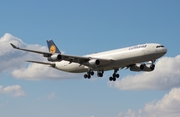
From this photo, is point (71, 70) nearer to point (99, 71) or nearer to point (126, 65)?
point (99, 71)

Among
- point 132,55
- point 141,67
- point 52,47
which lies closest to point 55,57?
point 132,55

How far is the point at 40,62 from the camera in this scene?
107m

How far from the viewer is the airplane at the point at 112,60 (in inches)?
3681

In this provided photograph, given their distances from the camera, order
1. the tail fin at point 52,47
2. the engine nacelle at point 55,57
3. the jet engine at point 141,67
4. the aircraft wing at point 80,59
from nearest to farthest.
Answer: the engine nacelle at point 55,57
the aircraft wing at point 80,59
the jet engine at point 141,67
the tail fin at point 52,47

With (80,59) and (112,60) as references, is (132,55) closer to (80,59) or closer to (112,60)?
(112,60)

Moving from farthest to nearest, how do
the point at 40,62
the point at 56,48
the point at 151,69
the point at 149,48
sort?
1. the point at 56,48
2. the point at 40,62
3. the point at 151,69
4. the point at 149,48

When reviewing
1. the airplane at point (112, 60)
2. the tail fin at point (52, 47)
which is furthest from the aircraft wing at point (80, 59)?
the tail fin at point (52, 47)

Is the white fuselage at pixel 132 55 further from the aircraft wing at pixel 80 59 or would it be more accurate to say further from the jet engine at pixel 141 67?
the jet engine at pixel 141 67

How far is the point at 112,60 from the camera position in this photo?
316ft

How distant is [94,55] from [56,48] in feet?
59.4

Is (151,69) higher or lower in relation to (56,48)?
lower

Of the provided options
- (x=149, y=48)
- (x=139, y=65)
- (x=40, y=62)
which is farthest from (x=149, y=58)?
(x=40, y=62)

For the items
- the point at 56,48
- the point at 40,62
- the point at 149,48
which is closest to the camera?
the point at 149,48

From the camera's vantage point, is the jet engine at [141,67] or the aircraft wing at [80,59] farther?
the jet engine at [141,67]
